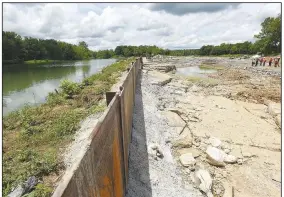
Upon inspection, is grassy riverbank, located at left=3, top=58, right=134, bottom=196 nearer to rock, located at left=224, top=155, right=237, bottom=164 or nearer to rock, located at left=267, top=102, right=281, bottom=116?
rock, located at left=224, top=155, right=237, bottom=164

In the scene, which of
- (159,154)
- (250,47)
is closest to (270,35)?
(250,47)

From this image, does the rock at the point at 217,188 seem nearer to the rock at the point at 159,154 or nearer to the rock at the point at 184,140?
the rock at the point at 159,154

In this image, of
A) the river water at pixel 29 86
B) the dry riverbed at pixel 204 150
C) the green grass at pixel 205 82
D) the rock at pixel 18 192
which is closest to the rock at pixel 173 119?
the dry riverbed at pixel 204 150

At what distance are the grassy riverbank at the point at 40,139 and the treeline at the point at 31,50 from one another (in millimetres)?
55035

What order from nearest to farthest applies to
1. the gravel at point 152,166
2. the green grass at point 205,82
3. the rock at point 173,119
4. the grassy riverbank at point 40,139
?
1. the grassy riverbank at point 40,139
2. the gravel at point 152,166
3. the rock at point 173,119
4. the green grass at point 205,82

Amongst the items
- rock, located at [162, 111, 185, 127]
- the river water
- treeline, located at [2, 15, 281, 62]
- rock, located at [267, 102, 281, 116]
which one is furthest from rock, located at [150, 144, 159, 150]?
treeline, located at [2, 15, 281, 62]

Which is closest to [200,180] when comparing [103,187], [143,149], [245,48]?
[143,149]

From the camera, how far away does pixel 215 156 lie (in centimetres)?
656

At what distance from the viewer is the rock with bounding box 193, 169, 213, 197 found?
5.25 m

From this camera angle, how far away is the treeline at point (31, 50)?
5862 centimetres

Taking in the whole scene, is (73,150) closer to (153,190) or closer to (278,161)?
(153,190)

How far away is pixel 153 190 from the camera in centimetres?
500

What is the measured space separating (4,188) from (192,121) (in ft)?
22.9

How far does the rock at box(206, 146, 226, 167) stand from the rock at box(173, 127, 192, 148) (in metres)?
0.67
